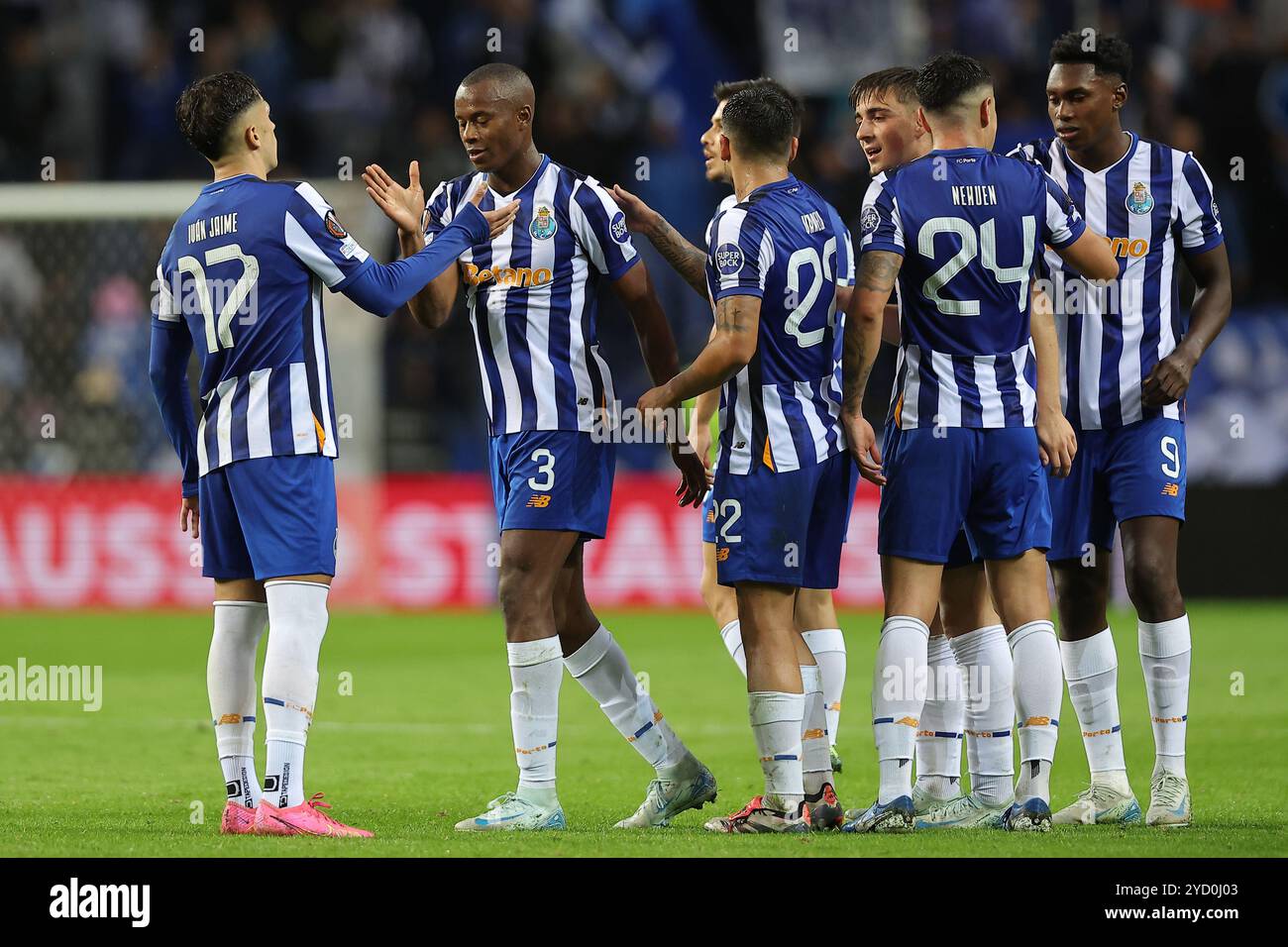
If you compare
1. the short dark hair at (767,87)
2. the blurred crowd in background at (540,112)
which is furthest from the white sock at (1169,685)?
the blurred crowd in background at (540,112)

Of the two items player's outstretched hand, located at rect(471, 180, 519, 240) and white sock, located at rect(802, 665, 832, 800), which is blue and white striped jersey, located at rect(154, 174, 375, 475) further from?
white sock, located at rect(802, 665, 832, 800)

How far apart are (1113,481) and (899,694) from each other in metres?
1.39

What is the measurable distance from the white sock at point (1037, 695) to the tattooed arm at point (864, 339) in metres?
0.76

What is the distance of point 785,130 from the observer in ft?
18.6

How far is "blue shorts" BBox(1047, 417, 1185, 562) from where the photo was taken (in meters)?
6.25

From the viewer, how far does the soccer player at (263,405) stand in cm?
550

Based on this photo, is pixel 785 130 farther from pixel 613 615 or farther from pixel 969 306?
pixel 613 615

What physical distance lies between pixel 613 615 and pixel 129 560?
13.9 ft

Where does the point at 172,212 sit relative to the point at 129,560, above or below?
above

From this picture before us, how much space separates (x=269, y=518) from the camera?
5512 mm

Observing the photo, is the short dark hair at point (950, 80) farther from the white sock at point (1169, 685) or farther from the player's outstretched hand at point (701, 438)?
the white sock at point (1169, 685)

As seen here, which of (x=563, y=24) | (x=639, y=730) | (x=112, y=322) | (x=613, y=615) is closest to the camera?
(x=639, y=730)
